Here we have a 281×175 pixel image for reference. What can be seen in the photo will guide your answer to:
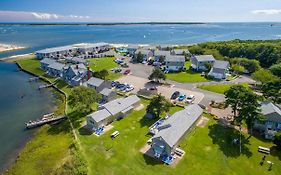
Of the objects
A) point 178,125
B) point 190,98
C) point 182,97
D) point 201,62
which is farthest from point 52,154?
point 201,62

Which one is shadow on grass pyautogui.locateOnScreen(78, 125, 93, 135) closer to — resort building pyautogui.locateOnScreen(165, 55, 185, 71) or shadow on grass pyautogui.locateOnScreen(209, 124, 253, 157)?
shadow on grass pyautogui.locateOnScreen(209, 124, 253, 157)

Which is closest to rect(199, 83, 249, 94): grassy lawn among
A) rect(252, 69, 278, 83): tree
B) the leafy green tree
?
rect(252, 69, 278, 83): tree

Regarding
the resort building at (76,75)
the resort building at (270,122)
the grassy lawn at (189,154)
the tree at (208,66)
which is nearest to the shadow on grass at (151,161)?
the grassy lawn at (189,154)

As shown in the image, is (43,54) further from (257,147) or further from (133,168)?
(257,147)

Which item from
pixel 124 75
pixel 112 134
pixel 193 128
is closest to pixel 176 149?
pixel 193 128

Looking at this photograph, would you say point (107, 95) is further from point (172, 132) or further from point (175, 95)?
point (172, 132)
